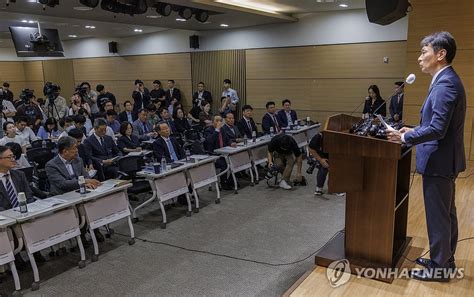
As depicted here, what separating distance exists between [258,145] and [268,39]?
497cm

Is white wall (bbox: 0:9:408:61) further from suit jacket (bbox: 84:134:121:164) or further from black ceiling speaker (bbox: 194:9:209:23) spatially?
suit jacket (bbox: 84:134:121:164)

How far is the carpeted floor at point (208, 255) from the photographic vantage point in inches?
143

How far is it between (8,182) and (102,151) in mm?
2170

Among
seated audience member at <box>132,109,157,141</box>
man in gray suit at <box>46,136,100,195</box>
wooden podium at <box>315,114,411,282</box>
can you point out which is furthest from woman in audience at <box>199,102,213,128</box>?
wooden podium at <box>315,114,411,282</box>

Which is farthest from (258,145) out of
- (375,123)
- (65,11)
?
(65,11)

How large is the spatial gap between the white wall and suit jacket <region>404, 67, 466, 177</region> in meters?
7.18

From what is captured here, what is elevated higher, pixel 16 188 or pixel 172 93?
pixel 172 93

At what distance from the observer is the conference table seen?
5.08m

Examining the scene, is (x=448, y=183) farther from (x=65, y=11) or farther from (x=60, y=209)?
(x=65, y=11)

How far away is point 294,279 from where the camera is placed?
3.68m

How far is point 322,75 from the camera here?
10352 millimetres

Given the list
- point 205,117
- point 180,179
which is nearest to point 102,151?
point 180,179

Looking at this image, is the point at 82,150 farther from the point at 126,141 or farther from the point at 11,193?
the point at 11,193

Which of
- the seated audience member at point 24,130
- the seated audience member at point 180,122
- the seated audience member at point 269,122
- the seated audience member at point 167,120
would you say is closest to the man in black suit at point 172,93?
the seated audience member at point 180,122
